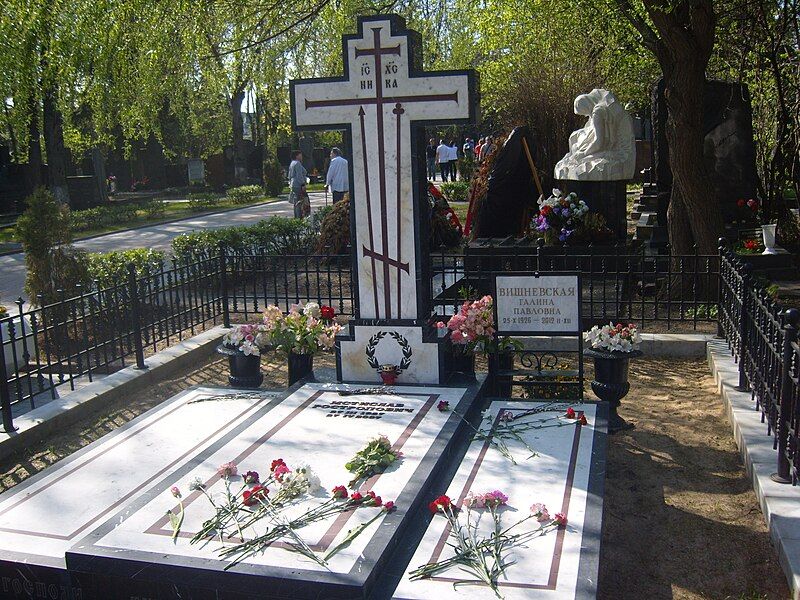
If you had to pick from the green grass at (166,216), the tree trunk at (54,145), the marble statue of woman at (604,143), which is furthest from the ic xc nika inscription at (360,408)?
the tree trunk at (54,145)

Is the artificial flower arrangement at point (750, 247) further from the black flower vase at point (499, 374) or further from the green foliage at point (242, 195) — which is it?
the green foliage at point (242, 195)

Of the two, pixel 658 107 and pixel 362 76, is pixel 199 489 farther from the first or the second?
pixel 658 107

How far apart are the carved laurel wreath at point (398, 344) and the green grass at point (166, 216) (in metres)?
13.8

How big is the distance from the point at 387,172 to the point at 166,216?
20.0 m

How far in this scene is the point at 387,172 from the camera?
662 cm

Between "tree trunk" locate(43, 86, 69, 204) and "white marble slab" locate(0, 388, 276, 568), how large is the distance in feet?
56.3

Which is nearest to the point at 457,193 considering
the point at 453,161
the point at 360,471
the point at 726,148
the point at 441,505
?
the point at 453,161

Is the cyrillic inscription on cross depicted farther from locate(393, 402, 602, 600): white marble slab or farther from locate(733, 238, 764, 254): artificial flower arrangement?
locate(733, 238, 764, 254): artificial flower arrangement

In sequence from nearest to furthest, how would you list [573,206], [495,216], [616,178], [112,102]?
1. [573,206]
2. [616,178]
3. [495,216]
4. [112,102]

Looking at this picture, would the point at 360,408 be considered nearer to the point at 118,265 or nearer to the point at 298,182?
the point at 118,265

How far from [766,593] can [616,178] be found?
29.1 ft

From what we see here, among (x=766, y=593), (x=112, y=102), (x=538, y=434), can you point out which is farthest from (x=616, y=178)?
(x=112, y=102)

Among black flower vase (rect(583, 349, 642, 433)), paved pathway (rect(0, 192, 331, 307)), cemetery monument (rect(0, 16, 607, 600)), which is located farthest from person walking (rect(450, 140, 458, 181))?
black flower vase (rect(583, 349, 642, 433))

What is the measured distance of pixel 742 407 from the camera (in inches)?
248
